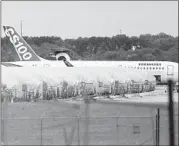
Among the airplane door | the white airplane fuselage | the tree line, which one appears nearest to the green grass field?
the airplane door

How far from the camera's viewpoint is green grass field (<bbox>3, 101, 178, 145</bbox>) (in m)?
7.77

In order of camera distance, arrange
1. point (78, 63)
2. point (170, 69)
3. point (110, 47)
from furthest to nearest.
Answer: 1. point (110, 47)
2. point (78, 63)
3. point (170, 69)

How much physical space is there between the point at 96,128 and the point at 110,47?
98.8 metres

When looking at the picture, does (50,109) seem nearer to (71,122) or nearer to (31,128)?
(31,128)

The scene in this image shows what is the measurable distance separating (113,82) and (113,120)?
29377mm

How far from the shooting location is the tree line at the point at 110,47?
8056 cm

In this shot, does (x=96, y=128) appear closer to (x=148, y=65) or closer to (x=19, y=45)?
(x=148, y=65)

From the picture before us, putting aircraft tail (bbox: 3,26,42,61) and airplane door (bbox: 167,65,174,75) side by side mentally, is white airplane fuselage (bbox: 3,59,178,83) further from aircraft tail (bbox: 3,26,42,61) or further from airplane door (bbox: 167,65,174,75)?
aircraft tail (bbox: 3,26,42,61)

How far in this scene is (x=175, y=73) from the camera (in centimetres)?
5431

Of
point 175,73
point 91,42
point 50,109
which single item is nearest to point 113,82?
point 175,73

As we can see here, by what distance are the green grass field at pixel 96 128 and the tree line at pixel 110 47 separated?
5660cm

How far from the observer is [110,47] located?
354 ft

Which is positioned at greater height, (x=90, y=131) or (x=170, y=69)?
(x=170, y=69)

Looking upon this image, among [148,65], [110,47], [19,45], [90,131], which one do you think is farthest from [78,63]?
[110,47]
